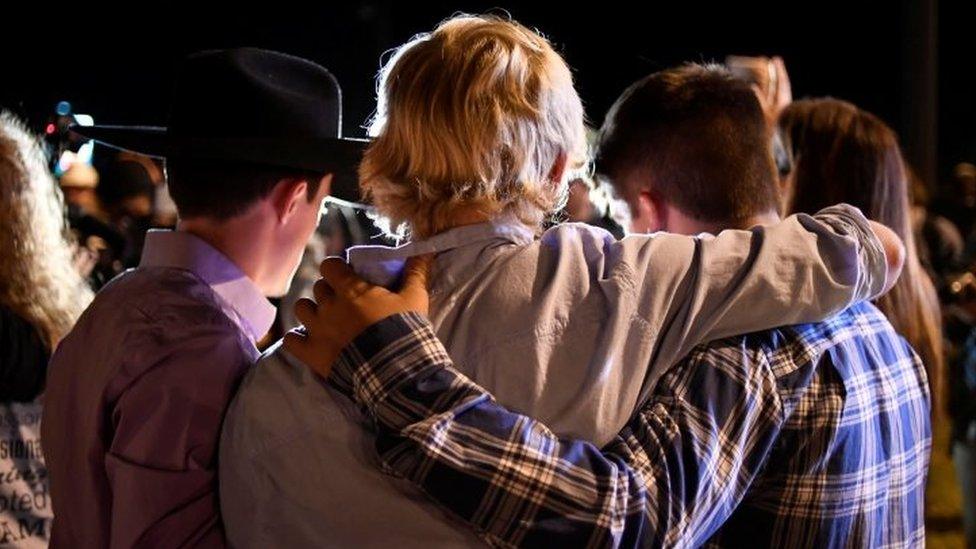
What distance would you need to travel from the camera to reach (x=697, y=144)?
6.85 feet

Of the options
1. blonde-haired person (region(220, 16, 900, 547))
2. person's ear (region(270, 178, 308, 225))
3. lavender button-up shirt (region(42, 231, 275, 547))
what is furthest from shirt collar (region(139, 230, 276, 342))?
blonde-haired person (region(220, 16, 900, 547))

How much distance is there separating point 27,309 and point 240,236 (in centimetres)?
100

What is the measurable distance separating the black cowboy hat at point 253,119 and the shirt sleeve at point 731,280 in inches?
28.7

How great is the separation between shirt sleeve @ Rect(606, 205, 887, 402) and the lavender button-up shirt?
68 cm

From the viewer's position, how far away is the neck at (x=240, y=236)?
6.83ft

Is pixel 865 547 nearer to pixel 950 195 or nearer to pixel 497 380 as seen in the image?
pixel 497 380

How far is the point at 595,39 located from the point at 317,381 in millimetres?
12659

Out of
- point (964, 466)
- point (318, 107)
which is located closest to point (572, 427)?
point (318, 107)

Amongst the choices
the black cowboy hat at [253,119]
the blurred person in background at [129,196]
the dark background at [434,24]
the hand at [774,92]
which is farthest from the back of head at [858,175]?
the dark background at [434,24]

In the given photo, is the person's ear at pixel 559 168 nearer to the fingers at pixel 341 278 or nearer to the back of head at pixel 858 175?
the fingers at pixel 341 278

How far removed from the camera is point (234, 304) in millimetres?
2094

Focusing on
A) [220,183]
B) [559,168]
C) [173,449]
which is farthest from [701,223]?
[173,449]

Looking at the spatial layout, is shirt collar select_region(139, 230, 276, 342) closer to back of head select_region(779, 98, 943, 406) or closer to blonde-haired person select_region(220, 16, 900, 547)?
blonde-haired person select_region(220, 16, 900, 547)

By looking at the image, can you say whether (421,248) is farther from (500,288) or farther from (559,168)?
(559,168)
